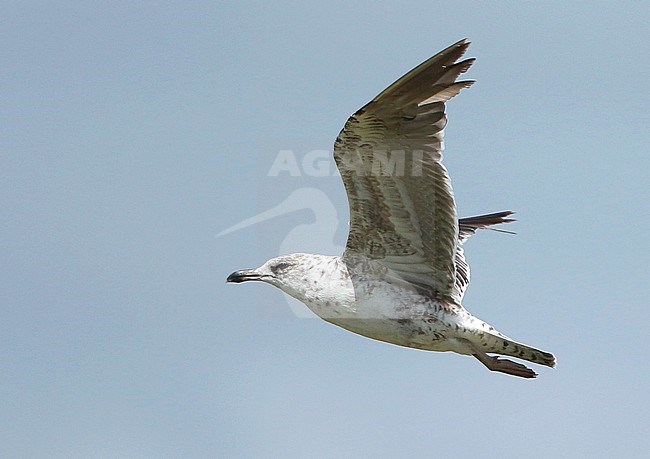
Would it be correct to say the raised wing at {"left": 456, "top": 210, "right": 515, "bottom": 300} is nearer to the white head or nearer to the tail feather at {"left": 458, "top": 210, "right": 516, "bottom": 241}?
the tail feather at {"left": 458, "top": 210, "right": 516, "bottom": 241}

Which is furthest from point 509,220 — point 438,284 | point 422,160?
point 422,160

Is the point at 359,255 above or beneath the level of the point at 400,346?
above

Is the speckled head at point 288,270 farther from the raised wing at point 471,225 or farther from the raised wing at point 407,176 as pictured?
the raised wing at point 471,225

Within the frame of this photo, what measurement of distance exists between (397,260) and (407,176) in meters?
1.26

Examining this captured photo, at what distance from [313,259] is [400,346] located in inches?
54.5

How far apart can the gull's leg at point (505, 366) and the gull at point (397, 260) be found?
11 millimetres

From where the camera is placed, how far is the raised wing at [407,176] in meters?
11.7

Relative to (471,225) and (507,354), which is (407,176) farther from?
(471,225)

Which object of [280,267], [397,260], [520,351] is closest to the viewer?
[397,260]

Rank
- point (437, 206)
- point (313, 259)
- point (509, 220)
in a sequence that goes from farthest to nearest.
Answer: point (509, 220) < point (313, 259) < point (437, 206)

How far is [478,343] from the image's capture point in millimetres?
13109

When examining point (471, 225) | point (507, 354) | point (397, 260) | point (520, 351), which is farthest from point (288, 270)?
point (471, 225)

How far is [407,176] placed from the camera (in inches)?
481

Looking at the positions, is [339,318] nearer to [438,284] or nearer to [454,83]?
[438,284]
